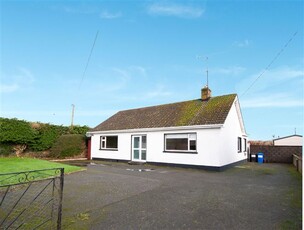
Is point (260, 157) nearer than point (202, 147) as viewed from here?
No

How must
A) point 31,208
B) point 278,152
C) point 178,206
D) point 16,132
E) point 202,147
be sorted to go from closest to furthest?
point 31,208 < point 178,206 < point 202,147 < point 16,132 < point 278,152

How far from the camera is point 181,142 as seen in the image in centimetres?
1524

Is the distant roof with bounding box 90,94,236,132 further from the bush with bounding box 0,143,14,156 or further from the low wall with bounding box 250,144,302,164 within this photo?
the low wall with bounding box 250,144,302,164

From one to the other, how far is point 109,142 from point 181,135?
759 cm

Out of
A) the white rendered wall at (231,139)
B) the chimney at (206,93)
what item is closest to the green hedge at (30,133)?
the chimney at (206,93)

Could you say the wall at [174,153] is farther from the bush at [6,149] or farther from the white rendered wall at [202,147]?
the bush at [6,149]

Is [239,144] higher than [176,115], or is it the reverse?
[176,115]

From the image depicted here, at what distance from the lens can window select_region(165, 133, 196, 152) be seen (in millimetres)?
14604

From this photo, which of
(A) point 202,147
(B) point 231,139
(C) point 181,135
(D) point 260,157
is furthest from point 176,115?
(D) point 260,157

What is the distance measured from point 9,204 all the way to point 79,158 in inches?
615

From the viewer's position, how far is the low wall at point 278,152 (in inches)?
807

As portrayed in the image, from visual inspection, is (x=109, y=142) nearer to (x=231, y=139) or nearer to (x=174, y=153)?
(x=174, y=153)

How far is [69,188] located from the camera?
26.1 ft

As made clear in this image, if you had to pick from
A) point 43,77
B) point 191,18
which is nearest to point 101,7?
point 191,18
